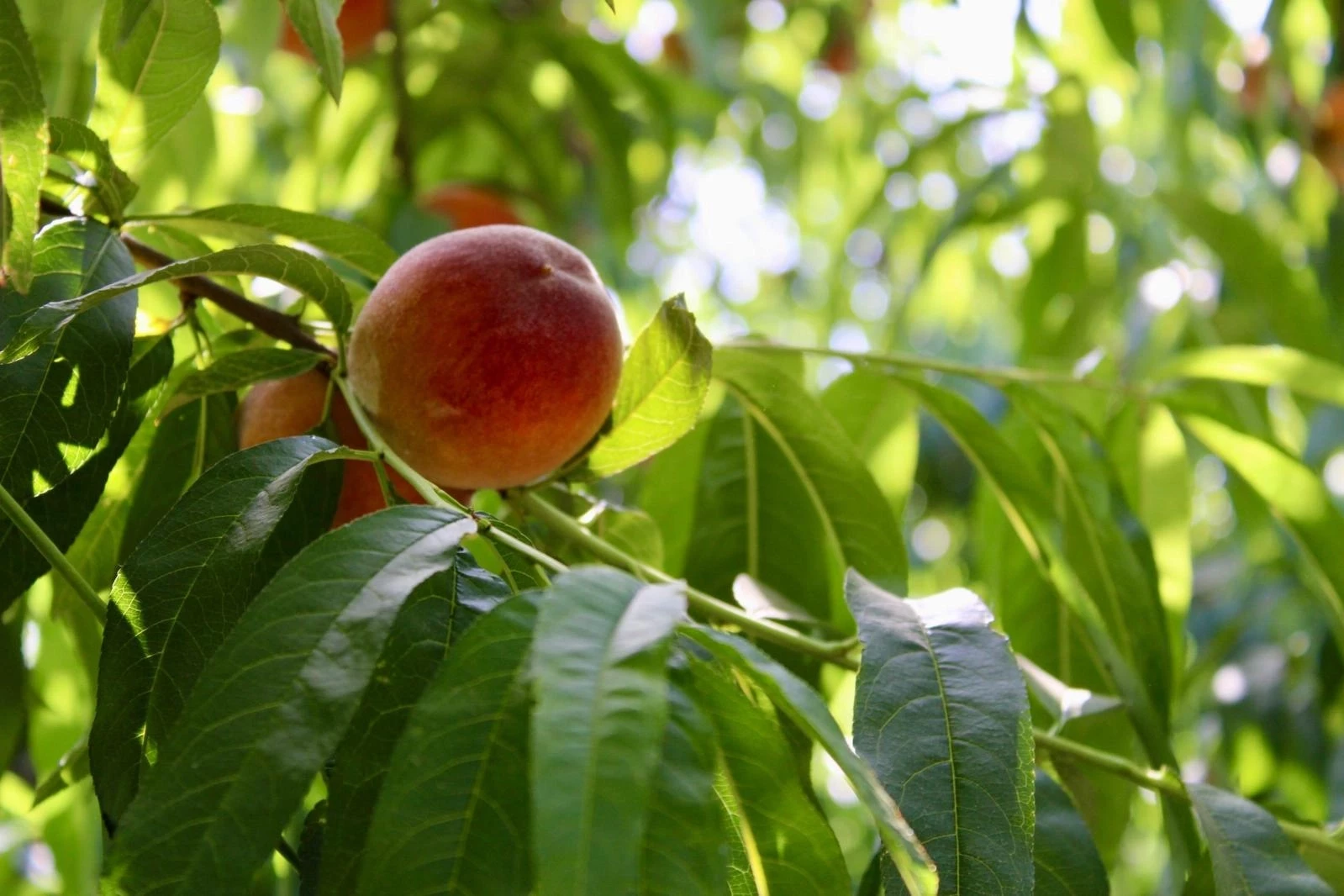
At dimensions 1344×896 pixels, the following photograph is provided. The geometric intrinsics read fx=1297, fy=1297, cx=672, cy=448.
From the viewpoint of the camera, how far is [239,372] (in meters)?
0.67

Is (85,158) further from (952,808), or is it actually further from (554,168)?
(554,168)

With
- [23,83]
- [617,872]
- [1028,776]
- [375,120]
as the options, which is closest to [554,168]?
[375,120]

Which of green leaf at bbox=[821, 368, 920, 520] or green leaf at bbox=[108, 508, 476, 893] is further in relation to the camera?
green leaf at bbox=[821, 368, 920, 520]

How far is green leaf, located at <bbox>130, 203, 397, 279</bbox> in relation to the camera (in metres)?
0.74

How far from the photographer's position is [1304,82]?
2176 mm

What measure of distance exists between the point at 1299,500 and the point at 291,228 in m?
0.76

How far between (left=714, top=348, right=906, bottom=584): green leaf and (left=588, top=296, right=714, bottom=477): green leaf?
0.52 ft

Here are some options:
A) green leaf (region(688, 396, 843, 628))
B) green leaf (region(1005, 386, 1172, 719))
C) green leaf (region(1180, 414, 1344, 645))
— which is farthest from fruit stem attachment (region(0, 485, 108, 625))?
green leaf (region(1180, 414, 1344, 645))

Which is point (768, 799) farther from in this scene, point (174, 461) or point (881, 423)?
point (881, 423)

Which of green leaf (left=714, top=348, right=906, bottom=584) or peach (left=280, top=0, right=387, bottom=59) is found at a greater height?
peach (left=280, top=0, right=387, bottom=59)

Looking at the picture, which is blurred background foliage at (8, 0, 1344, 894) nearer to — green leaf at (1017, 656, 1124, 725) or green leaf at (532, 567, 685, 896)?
green leaf at (1017, 656, 1124, 725)

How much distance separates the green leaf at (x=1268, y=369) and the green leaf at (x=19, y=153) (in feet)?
2.78

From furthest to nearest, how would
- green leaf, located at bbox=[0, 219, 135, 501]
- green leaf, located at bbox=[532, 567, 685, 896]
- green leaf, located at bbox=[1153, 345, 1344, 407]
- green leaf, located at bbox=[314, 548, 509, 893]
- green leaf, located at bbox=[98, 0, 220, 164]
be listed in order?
green leaf, located at bbox=[1153, 345, 1344, 407], green leaf, located at bbox=[98, 0, 220, 164], green leaf, located at bbox=[0, 219, 135, 501], green leaf, located at bbox=[314, 548, 509, 893], green leaf, located at bbox=[532, 567, 685, 896]

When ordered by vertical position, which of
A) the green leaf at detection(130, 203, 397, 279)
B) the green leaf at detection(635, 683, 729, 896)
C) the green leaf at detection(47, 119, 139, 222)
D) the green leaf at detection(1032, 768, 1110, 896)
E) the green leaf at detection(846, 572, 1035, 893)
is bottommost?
the green leaf at detection(1032, 768, 1110, 896)
